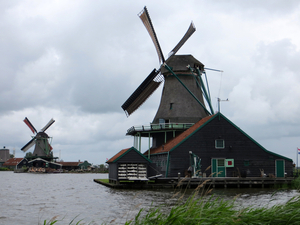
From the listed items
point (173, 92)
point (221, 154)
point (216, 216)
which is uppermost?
point (173, 92)

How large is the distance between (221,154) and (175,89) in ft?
32.9

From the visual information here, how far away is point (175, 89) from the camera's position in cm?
3997

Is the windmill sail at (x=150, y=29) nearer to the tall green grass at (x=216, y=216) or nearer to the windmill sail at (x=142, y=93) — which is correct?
the windmill sail at (x=142, y=93)

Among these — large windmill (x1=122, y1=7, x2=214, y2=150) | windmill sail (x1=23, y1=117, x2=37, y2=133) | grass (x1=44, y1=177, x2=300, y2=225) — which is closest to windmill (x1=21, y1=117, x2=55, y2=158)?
windmill sail (x1=23, y1=117, x2=37, y2=133)

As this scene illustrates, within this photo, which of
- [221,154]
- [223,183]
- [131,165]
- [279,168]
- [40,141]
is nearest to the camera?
[223,183]

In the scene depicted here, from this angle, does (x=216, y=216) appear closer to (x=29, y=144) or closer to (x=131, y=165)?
(x=131, y=165)

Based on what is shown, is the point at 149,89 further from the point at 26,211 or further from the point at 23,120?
the point at 23,120

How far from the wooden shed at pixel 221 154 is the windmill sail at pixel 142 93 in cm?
787

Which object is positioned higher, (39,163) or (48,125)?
(48,125)

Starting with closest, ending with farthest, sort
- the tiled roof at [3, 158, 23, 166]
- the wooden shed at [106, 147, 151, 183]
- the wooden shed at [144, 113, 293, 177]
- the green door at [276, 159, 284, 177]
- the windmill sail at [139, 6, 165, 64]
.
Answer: the wooden shed at [106, 147, 151, 183] → the wooden shed at [144, 113, 293, 177] → the green door at [276, 159, 284, 177] → the windmill sail at [139, 6, 165, 64] → the tiled roof at [3, 158, 23, 166]

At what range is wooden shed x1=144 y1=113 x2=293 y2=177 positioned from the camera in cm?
3178

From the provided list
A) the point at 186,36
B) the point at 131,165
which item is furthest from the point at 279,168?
the point at 186,36

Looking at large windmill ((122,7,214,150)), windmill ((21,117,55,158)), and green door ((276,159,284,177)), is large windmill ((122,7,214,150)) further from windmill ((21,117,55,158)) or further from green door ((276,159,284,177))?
windmill ((21,117,55,158))

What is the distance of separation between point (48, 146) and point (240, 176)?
64872 millimetres
